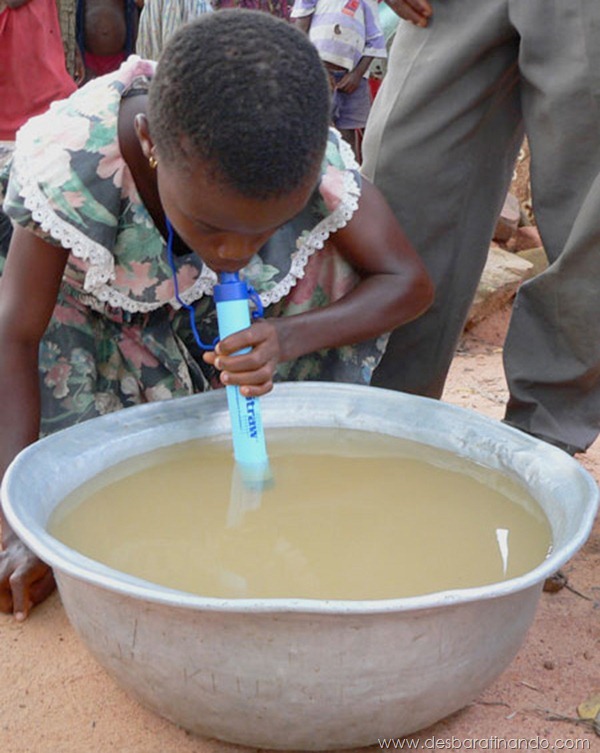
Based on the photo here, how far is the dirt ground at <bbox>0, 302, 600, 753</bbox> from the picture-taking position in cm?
127

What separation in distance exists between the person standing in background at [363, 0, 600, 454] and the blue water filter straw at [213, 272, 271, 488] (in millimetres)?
694

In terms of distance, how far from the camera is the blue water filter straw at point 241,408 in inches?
56.1

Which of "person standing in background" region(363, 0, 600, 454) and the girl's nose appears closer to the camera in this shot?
the girl's nose

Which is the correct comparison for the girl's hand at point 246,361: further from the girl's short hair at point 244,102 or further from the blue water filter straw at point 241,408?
the girl's short hair at point 244,102

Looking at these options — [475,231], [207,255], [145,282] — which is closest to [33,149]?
[145,282]

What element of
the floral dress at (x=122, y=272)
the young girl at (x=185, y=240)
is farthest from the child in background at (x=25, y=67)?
the young girl at (x=185, y=240)

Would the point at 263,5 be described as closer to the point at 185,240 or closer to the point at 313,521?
the point at 185,240

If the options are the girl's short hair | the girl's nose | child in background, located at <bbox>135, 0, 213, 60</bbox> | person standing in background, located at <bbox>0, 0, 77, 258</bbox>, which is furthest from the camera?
child in background, located at <bbox>135, 0, 213, 60</bbox>

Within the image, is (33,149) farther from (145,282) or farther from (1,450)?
(1,450)

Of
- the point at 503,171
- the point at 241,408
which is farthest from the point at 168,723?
the point at 503,171

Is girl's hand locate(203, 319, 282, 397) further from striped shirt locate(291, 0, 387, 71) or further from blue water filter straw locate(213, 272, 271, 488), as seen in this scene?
striped shirt locate(291, 0, 387, 71)

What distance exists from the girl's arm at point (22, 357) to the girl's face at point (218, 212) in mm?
302

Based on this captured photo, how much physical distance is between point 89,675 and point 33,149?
2.71ft

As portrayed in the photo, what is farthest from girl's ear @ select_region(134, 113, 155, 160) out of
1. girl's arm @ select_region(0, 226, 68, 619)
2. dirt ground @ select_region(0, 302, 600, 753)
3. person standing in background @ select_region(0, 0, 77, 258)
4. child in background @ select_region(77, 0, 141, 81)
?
child in background @ select_region(77, 0, 141, 81)
